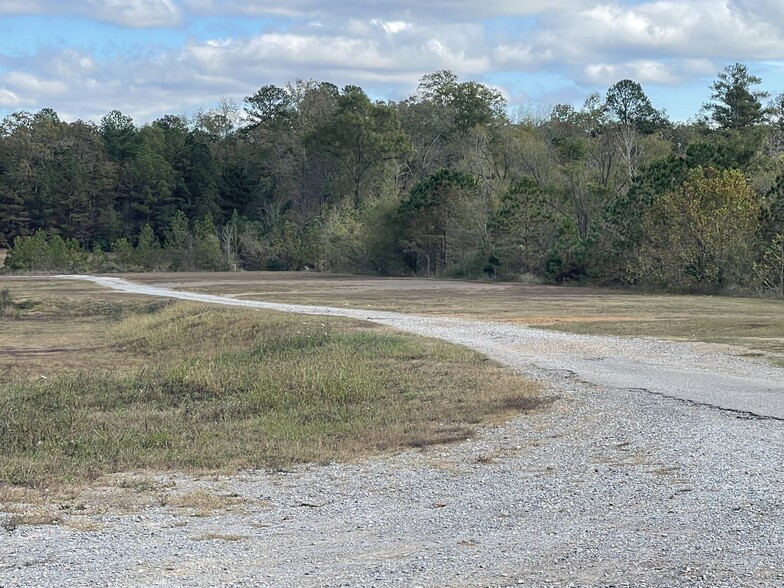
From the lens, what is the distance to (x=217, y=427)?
1380cm

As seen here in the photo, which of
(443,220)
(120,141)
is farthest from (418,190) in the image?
(120,141)

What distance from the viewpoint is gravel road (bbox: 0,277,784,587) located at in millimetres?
6508

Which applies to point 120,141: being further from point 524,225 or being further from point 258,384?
point 258,384

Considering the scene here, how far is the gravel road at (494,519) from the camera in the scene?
6.51m

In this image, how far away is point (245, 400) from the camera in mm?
15875

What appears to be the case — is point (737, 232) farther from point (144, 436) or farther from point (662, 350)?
point (144, 436)

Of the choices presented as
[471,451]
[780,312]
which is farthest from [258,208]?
[471,451]

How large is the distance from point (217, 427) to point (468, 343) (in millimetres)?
9654

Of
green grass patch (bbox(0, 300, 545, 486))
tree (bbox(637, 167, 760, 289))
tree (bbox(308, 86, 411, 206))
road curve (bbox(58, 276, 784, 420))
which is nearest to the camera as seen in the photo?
green grass patch (bbox(0, 300, 545, 486))

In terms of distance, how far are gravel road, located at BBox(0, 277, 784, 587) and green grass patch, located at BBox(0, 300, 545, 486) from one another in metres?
0.94

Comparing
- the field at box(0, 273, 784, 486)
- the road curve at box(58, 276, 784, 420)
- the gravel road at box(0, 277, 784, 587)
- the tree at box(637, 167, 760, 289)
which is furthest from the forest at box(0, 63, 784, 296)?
the gravel road at box(0, 277, 784, 587)

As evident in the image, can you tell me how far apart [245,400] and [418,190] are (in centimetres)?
5175

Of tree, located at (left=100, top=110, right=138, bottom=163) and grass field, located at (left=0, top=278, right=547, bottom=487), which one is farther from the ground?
tree, located at (left=100, top=110, right=138, bottom=163)

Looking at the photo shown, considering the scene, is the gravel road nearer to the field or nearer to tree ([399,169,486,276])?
the field
